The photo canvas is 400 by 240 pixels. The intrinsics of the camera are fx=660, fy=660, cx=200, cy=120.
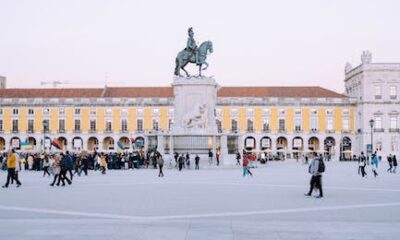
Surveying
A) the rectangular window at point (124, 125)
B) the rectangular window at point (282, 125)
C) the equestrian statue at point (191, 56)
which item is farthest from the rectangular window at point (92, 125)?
the equestrian statue at point (191, 56)

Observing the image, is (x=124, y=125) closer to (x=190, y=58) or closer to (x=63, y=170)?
(x=190, y=58)

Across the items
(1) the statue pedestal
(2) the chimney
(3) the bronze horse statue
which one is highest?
(2) the chimney

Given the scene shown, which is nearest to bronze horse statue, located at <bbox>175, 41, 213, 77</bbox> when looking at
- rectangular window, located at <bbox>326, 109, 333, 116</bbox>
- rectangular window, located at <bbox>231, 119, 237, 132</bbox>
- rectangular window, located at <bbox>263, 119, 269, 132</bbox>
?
rectangular window, located at <bbox>231, 119, 237, 132</bbox>

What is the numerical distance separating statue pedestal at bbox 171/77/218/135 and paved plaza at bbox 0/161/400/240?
2017cm

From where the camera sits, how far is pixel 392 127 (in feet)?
288

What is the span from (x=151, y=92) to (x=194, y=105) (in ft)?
176

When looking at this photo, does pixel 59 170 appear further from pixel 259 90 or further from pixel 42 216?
pixel 259 90

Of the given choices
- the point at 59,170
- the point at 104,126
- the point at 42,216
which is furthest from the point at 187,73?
the point at 104,126

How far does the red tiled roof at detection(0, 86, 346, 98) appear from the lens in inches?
3642

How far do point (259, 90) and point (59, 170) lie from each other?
7245 cm

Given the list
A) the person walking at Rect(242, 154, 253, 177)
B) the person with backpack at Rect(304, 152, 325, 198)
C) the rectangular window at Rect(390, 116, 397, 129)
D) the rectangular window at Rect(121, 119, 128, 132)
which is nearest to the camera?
the person with backpack at Rect(304, 152, 325, 198)

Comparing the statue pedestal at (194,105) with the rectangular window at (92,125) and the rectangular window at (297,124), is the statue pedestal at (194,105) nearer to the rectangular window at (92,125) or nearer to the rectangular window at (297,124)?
the rectangular window at (297,124)

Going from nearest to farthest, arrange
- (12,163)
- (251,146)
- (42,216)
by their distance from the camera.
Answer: (42,216) < (12,163) < (251,146)

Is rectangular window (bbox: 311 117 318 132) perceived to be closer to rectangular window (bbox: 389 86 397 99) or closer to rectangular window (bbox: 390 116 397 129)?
rectangular window (bbox: 390 116 397 129)
